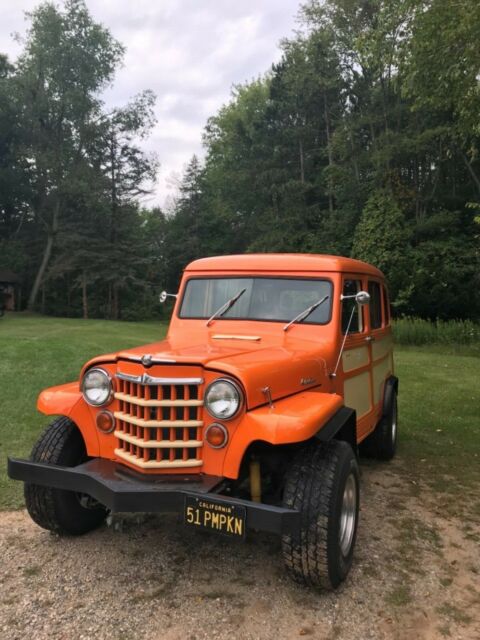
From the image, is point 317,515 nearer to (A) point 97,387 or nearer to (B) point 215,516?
(B) point 215,516

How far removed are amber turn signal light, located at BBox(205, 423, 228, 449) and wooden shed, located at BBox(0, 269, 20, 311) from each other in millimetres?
34548

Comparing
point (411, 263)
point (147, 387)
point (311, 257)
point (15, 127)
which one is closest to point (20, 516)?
point (147, 387)

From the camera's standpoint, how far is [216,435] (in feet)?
9.82

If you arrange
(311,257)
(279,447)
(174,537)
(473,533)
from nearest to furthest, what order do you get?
(279,447), (174,537), (473,533), (311,257)

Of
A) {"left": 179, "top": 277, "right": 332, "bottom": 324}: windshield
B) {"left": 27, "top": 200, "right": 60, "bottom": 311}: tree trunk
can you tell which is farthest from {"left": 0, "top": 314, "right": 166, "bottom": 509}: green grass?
{"left": 27, "top": 200, "right": 60, "bottom": 311}: tree trunk

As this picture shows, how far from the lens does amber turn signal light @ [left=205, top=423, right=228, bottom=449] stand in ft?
9.78

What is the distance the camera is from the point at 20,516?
13.5ft

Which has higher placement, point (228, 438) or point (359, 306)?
point (359, 306)

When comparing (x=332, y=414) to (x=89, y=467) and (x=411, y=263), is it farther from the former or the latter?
(x=411, y=263)

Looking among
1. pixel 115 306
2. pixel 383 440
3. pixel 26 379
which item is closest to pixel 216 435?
pixel 383 440

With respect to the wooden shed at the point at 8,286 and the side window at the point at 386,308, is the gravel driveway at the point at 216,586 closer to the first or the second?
the side window at the point at 386,308

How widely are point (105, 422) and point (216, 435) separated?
2.75 ft

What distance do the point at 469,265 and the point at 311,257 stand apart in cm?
1978

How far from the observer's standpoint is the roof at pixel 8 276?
34.0 metres
